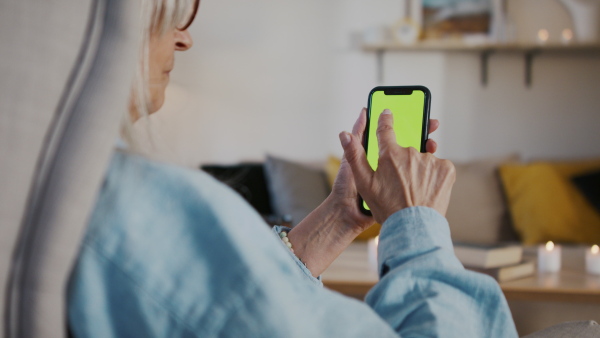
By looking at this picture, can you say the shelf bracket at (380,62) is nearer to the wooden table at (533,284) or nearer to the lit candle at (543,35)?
the lit candle at (543,35)

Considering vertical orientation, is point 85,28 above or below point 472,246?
above

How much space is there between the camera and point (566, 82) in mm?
3311

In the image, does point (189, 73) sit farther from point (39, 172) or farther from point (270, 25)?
point (39, 172)

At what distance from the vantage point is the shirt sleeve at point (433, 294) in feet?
1.59

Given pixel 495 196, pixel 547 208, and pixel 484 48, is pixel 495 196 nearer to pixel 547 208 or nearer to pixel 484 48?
pixel 547 208

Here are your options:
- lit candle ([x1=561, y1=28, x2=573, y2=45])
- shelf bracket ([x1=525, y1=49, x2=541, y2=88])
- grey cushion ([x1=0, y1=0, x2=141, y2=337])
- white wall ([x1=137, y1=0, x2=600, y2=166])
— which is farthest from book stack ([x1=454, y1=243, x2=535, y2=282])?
lit candle ([x1=561, y1=28, x2=573, y2=45])

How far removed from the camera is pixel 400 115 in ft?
3.14

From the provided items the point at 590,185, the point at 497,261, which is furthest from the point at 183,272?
the point at 590,185

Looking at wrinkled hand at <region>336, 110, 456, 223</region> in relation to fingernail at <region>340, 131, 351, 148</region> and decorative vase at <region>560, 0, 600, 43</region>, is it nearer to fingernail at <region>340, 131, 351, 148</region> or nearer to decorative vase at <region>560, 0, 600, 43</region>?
fingernail at <region>340, 131, 351, 148</region>

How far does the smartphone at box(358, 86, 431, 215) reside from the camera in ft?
3.03

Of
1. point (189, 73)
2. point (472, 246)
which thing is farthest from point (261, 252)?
point (189, 73)

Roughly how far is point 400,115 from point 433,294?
1.64 feet

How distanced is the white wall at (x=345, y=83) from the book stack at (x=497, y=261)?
174 centimetres

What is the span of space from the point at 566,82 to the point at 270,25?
1682mm
